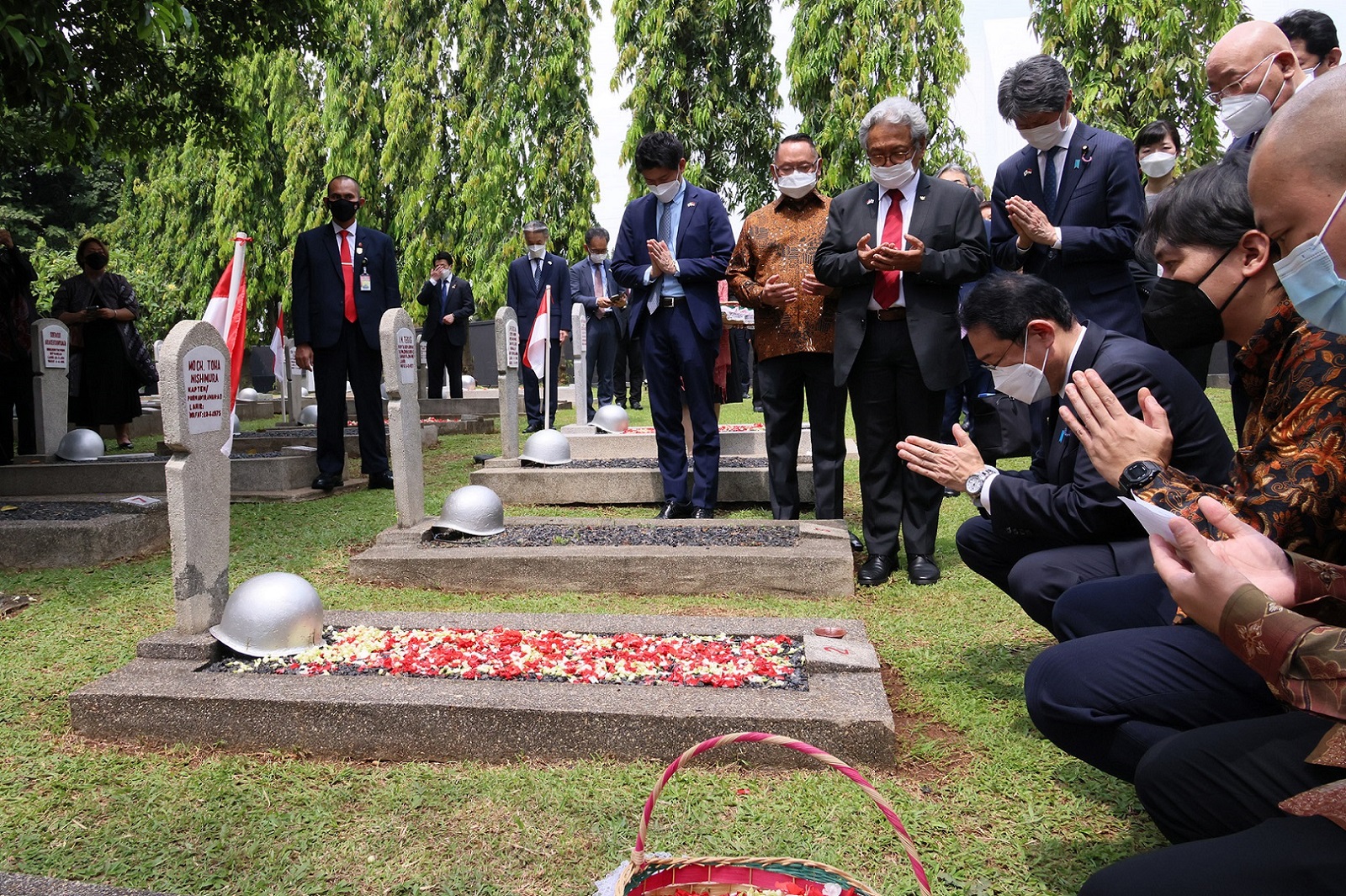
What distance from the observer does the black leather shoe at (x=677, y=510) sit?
21.6ft

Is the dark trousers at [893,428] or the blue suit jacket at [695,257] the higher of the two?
the blue suit jacket at [695,257]

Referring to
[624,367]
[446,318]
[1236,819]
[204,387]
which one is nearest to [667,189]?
[204,387]

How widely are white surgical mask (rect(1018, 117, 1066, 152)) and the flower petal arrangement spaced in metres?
2.63

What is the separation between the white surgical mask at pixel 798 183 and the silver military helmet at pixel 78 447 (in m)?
6.05

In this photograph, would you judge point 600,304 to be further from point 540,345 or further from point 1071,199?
point 1071,199

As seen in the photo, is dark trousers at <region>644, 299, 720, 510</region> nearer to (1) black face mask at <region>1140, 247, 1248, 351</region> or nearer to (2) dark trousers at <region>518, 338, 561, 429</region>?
(1) black face mask at <region>1140, 247, 1248, 351</region>

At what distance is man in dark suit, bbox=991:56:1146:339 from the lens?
4633mm

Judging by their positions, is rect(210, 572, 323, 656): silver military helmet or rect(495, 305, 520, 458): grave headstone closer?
rect(210, 572, 323, 656): silver military helmet

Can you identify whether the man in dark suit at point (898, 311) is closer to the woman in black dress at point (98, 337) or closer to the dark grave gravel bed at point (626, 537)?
the dark grave gravel bed at point (626, 537)

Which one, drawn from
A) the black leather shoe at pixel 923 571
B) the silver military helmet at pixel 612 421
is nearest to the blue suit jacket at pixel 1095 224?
the black leather shoe at pixel 923 571

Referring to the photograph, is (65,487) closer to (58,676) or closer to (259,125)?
(58,676)

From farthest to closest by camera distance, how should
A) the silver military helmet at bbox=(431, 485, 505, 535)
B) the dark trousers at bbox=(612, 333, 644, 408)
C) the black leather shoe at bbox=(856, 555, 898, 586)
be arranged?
the dark trousers at bbox=(612, 333, 644, 408) < the silver military helmet at bbox=(431, 485, 505, 535) < the black leather shoe at bbox=(856, 555, 898, 586)

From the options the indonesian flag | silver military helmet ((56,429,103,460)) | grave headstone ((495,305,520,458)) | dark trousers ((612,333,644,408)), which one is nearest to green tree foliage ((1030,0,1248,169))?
dark trousers ((612,333,644,408))

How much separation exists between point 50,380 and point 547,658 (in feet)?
24.9
